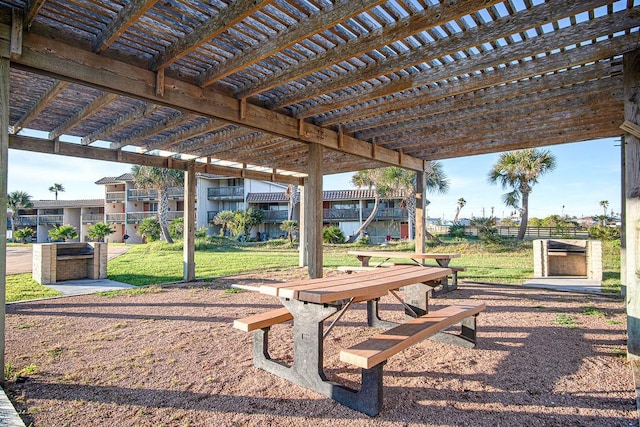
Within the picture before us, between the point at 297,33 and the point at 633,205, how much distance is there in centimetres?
378

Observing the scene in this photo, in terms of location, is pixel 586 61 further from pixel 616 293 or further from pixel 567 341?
pixel 616 293

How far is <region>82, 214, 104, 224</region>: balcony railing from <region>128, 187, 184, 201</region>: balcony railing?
17.2ft

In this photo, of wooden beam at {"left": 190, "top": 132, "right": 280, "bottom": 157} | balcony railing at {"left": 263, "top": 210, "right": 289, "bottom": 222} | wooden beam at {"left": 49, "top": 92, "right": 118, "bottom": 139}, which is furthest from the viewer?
balcony railing at {"left": 263, "top": 210, "right": 289, "bottom": 222}

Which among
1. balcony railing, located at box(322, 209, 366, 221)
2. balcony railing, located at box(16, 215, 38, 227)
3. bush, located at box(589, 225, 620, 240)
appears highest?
balcony railing, located at box(322, 209, 366, 221)

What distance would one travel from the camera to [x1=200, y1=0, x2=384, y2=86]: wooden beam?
320 cm

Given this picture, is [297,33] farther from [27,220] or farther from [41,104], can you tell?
[27,220]

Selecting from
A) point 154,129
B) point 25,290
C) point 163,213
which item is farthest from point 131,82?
point 163,213

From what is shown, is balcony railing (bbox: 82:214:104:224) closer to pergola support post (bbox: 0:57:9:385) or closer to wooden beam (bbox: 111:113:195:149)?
wooden beam (bbox: 111:113:195:149)

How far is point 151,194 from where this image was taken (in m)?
32.6

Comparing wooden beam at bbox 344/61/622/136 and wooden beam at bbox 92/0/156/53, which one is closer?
wooden beam at bbox 92/0/156/53

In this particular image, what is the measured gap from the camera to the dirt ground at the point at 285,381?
2.56m

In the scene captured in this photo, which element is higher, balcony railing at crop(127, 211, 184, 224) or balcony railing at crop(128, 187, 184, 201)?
balcony railing at crop(128, 187, 184, 201)

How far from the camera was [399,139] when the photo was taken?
8086mm

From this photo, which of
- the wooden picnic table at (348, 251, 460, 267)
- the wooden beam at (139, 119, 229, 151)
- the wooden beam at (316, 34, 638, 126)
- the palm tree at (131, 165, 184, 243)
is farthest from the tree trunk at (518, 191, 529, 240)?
the palm tree at (131, 165, 184, 243)
